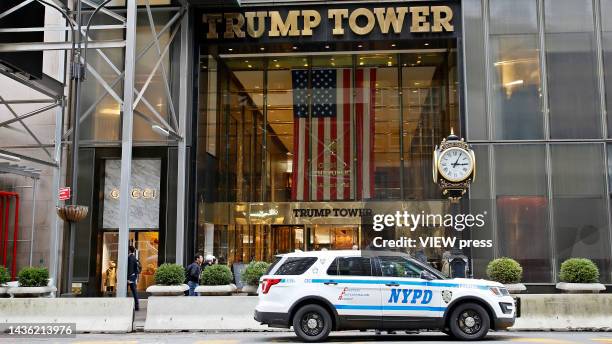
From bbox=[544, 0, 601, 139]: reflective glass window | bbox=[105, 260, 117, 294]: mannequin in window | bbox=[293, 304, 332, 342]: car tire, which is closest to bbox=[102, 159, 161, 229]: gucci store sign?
bbox=[105, 260, 117, 294]: mannequin in window

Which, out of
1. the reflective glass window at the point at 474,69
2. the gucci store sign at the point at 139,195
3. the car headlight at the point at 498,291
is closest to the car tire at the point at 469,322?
the car headlight at the point at 498,291

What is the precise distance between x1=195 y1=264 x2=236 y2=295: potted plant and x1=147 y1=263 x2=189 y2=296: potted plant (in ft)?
1.70

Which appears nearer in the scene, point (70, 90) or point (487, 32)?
point (487, 32)

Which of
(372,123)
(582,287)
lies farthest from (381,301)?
(372,123)

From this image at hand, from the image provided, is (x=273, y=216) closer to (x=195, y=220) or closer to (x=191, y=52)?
(x=195, y=220)

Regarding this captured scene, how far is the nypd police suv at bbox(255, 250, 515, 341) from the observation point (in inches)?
495

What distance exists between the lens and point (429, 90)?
25109mm

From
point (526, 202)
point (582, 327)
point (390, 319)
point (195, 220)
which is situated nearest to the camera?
point (390, 319)

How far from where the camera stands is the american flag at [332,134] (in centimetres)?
2511

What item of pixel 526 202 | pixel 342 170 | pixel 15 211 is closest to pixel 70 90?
pixel 15 211

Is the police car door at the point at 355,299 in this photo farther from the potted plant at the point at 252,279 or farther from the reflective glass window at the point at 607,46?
the reflective glass window at the point at 607,46

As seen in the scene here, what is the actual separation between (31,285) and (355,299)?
30.0 ft

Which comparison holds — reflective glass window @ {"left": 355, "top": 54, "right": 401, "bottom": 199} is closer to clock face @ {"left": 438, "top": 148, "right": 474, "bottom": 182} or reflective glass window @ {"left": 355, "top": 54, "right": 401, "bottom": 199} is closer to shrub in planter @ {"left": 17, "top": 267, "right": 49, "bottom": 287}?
clock face @ {"left": 438, "top": 148, "right": 474, "bottom": 182}

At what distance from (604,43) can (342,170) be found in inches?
400
